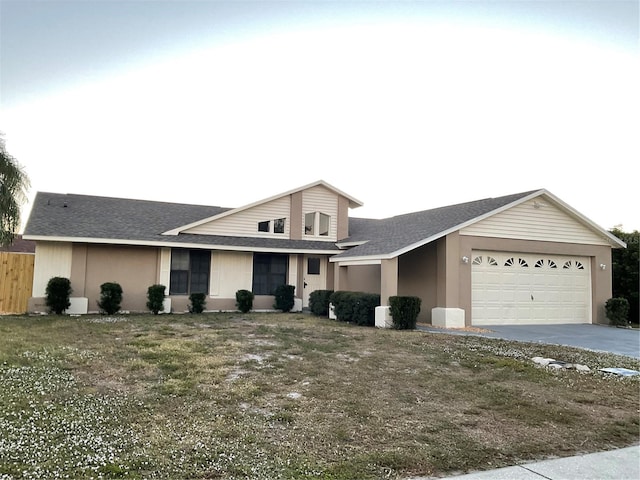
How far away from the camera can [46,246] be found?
52.1 feet

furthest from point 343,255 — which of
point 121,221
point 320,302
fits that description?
point 121,221

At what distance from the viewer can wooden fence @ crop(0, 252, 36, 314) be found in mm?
15672

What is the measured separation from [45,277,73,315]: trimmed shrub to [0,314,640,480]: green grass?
5.03m

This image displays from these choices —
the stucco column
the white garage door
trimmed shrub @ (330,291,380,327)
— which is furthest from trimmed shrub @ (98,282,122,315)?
the white garage door

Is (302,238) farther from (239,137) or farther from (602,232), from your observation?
(602,232)

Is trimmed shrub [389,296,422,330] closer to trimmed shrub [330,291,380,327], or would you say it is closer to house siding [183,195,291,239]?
trimmed shrub [330,291,380,327]

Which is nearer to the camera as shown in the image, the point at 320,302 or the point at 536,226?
the point at 536,226

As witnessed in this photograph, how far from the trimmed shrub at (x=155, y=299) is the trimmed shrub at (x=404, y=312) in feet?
28.0

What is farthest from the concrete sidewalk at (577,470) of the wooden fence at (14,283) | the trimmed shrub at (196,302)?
the wooden fence at (14,283)

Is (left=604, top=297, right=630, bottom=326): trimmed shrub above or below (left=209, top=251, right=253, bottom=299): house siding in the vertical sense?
below

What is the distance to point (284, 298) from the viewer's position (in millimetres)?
18703

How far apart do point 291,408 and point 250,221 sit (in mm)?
14197

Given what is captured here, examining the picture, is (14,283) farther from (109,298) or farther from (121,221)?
(121,221)

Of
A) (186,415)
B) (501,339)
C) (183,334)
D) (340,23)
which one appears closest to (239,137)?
(340,23)
